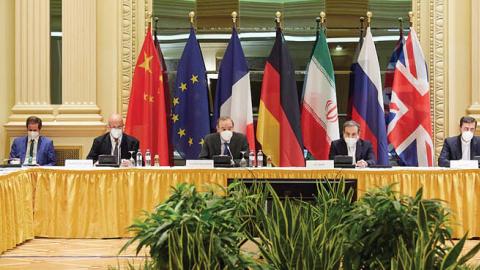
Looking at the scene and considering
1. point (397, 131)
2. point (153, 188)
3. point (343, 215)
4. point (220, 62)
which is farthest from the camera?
point (220, 62)

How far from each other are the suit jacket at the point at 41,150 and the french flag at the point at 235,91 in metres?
1.99

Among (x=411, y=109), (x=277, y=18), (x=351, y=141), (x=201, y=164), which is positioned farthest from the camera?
(x=277, y=18)

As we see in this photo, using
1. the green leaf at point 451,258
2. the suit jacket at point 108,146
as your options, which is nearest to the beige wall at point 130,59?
the suit jacket at point 108,146

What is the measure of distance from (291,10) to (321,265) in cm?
672

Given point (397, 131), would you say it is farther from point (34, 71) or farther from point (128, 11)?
point (34, 71)

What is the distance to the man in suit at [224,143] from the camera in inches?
275

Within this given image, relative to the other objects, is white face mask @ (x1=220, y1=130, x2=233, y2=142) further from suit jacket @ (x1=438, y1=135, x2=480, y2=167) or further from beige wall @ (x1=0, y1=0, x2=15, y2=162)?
beige wall @ (x1=0, y1=0, x2=15, y2=162)

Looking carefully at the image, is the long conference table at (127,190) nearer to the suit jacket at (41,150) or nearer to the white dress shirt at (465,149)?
the white dress shirt at (465,149)

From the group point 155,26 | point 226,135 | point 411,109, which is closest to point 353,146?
point 226,135

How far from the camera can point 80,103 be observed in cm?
827

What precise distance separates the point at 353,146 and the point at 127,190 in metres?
2.29

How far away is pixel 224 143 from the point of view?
7.01 meters

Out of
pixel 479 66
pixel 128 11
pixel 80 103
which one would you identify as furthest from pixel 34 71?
pixel 479 66

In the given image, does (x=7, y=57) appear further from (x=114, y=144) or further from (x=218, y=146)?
(x=218, y=146)
